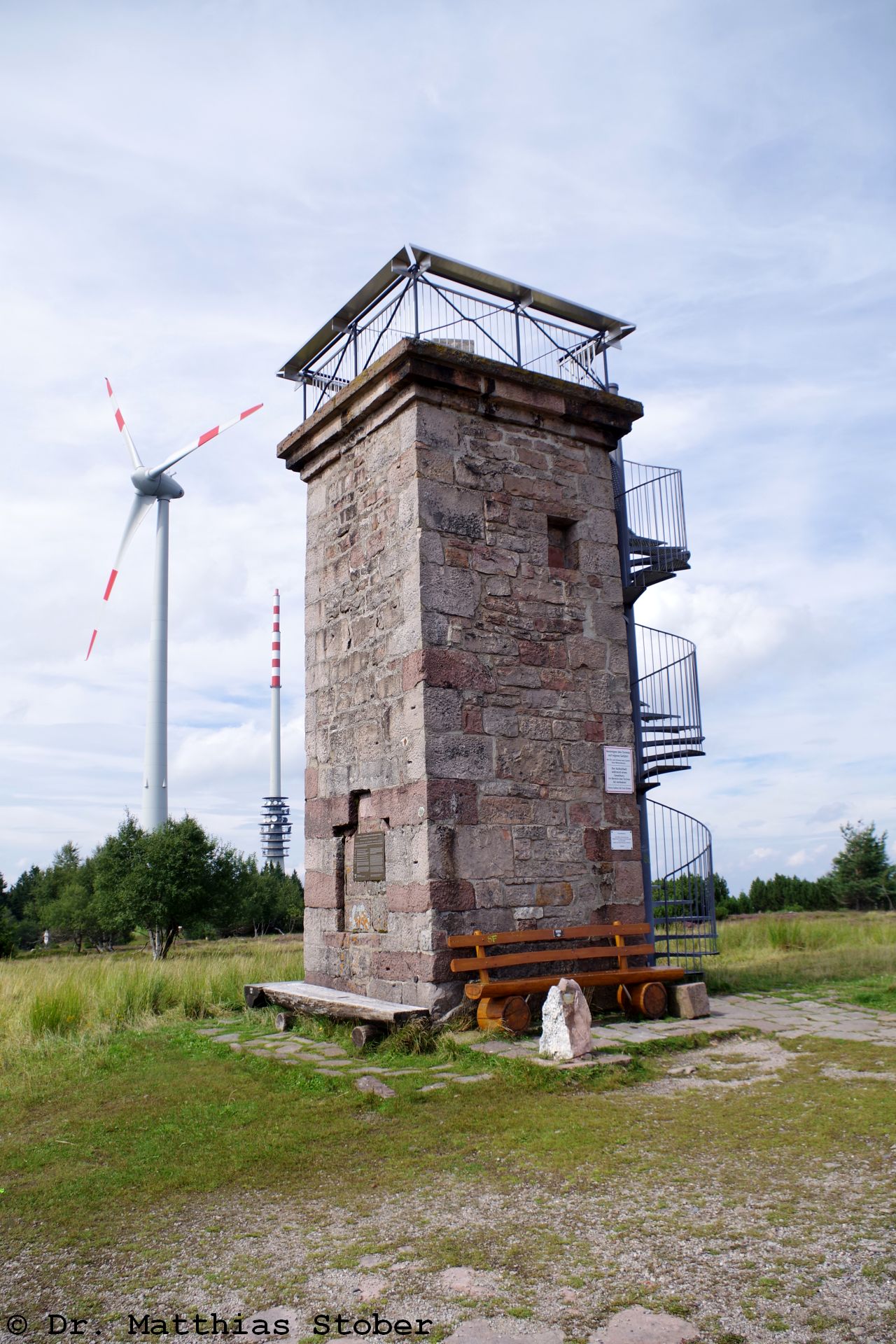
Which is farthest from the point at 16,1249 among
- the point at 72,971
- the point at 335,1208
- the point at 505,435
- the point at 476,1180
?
the point at 72,971

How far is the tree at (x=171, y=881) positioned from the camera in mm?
27141

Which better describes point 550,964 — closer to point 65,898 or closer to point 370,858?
point 370,858

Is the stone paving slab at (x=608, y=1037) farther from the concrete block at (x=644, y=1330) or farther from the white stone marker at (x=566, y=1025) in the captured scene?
the concrete block at (x=644, y=1330)

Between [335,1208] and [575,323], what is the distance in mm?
8379

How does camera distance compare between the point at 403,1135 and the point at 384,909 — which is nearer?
the point at 403,1135

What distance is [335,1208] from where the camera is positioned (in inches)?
147

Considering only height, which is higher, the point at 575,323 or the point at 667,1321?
the point at 575,323

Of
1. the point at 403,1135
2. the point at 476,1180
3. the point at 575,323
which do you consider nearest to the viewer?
the point at 476,1180

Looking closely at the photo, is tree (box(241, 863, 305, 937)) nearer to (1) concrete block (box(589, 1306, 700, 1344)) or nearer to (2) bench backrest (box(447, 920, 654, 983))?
(2) bench backrest (box(447, 920, 654, 983))

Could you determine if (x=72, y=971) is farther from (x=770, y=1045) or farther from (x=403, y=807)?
(x=770, y=1045)

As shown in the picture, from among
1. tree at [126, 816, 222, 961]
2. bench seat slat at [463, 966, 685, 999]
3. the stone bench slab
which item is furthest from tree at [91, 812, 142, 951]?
bench seat slat at [463, 966, 685, 999]

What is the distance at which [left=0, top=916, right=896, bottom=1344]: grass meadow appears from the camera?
2945mm

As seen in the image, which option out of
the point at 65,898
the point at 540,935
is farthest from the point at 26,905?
the point at 540,935

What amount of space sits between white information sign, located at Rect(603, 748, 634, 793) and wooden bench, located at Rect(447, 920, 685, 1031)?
1158 mm
